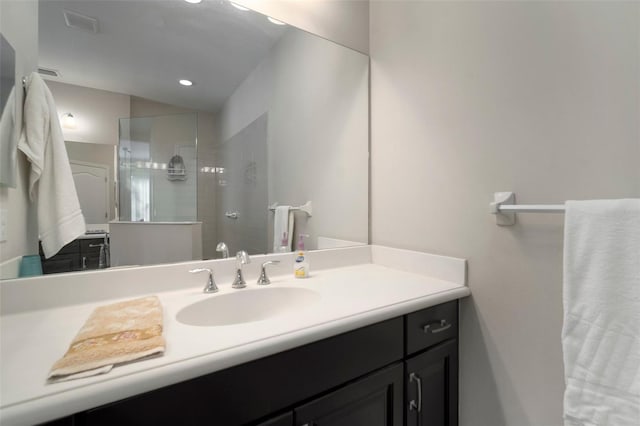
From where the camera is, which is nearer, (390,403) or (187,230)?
(390,403)

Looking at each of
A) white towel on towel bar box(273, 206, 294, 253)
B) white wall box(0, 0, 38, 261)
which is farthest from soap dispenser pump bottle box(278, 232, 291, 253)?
white wall box(0, 0, 38, 261)

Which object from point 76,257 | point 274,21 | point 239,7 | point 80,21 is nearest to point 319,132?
point 274,21

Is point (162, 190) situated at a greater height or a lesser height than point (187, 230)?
greater

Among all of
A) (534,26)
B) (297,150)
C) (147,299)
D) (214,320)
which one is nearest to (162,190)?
(147,299)

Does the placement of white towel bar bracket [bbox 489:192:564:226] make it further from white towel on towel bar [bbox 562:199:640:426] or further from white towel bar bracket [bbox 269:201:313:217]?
white towel bar bracket [bbox 269:201:313:217]

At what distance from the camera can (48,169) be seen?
831mm

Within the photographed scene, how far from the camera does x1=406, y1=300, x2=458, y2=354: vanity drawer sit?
0.89 meters

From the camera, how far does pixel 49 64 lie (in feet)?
2.76

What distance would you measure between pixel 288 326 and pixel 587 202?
0.80 meters

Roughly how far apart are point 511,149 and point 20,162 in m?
1.49

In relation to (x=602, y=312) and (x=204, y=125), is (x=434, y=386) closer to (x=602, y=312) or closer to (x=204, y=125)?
(x=602, y=312)

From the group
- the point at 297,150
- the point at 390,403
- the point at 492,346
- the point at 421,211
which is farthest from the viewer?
the point at 297,150

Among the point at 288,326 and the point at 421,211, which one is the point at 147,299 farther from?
the point at 421,211

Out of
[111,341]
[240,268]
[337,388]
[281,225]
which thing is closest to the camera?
[111,341]
